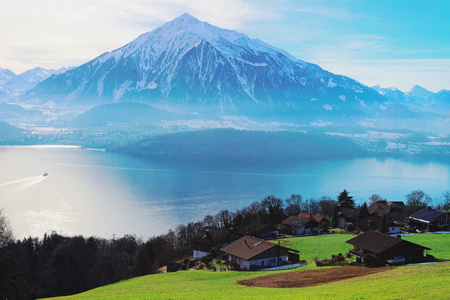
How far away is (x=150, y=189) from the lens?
12100 cm

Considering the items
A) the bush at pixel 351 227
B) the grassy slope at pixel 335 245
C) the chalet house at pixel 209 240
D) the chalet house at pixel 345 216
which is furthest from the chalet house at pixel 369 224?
the chalet house at pixel 209 240

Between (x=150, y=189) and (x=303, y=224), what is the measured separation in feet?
235

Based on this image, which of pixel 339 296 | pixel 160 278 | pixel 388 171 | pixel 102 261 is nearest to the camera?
pixel 339 296

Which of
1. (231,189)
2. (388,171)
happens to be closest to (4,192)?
(231,189)

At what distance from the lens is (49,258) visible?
51.2 metres

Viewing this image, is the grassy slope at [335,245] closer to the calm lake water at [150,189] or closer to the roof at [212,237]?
the roof at [212,237]

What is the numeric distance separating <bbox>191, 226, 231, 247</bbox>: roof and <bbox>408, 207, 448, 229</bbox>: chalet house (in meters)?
27.8

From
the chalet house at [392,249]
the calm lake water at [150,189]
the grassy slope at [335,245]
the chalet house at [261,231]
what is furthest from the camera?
the calm lake water at [150,189]

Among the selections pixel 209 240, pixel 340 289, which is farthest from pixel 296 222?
pixel 340 289

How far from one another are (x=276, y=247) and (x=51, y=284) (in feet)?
84.5

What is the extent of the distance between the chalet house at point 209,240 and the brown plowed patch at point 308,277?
904 inches

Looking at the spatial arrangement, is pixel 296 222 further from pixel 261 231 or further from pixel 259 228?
pixel 259 228

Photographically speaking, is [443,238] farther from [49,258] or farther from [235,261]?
[49,258]

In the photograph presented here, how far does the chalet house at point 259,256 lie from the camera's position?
1442 inches
